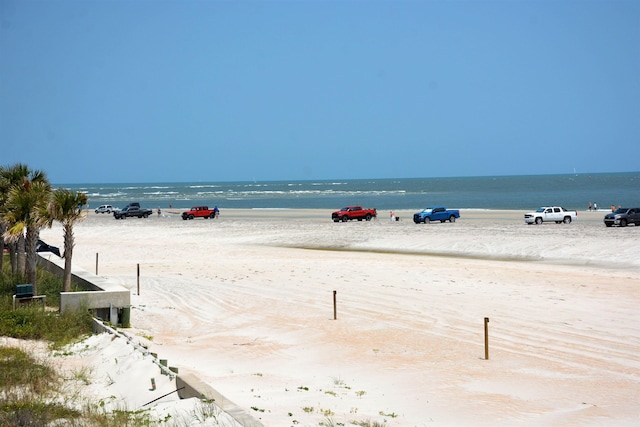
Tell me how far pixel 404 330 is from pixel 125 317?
252 inches

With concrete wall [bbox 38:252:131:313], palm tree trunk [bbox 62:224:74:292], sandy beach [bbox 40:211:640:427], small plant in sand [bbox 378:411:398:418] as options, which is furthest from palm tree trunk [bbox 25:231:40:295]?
small plant in sand [bbox 378:411:398:418]

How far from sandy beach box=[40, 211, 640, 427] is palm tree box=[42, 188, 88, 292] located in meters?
2.05

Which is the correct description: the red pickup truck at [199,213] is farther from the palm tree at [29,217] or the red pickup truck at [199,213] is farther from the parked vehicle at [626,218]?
the palm tree at [29,217]

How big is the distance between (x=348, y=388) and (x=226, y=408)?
3.02m

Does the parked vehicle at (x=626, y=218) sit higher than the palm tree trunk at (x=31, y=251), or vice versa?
the palm tree trunk at (x=31, y=251)

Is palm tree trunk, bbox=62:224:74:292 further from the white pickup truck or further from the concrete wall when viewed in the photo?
the white pickup truck

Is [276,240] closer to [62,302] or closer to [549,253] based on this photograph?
[549,253]

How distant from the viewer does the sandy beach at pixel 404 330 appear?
10.9 m

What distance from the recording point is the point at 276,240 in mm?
46406

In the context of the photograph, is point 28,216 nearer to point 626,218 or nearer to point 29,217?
point 29,217

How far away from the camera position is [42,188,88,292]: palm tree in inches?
690

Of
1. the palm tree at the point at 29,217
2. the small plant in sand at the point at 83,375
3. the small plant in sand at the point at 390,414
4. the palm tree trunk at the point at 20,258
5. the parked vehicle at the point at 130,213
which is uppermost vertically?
the palm tree at the point at 29,217

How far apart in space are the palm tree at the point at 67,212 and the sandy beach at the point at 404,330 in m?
2.05

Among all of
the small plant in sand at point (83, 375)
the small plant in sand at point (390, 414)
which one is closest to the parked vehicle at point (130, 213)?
the small plant in sand at point (83, 375)
